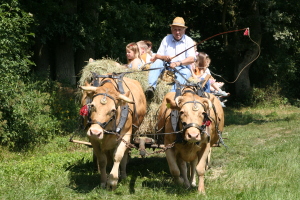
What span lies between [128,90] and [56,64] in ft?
34.7

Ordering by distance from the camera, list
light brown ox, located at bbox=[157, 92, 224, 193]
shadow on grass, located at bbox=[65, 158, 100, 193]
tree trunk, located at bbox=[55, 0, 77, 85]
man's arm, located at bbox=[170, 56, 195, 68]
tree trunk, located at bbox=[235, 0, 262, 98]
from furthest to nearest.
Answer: tree trunk, located at bbox=[235, 0, 262, 98] → tree trunk, located at bbox=[55, 0, 77, 85] → man's arm, located at bbox=[170, 56, 195, 68] → shadow on grass, located at bbox=[65, 158, 100, 193] → light brown ox, located at bbox=[157, 92, 224, 193]

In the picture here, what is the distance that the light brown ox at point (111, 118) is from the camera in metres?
7.17

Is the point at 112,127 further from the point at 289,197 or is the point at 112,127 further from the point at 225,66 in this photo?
the point at 225,66

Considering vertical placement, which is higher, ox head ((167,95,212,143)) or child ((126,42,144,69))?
child ((126,42,144,69))

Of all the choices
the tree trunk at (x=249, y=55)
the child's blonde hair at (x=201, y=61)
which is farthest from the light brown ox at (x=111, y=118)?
the tree trunk at (x=249, y=55)

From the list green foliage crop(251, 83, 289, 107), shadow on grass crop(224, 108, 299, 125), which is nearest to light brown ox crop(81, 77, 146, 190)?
shadow on grass crop(224, 108, 299, 125)

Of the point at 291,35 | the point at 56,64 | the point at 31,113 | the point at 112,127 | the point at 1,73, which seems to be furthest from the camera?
the point at 291,35

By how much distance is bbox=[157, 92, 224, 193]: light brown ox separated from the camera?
712cm

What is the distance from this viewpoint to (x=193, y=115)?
7.14 meters

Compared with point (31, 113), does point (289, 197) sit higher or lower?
lower

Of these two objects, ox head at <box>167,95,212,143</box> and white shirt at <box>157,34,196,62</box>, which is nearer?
ox head at <box>167,95,212,143</box>

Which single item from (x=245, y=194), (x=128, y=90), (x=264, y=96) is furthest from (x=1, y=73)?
(x=264, y=96)

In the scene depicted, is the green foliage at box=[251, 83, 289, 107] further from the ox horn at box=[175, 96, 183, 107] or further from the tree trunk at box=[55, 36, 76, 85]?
the ox horn at box=[175, 96, 183, 107]

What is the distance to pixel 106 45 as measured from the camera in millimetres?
18891
